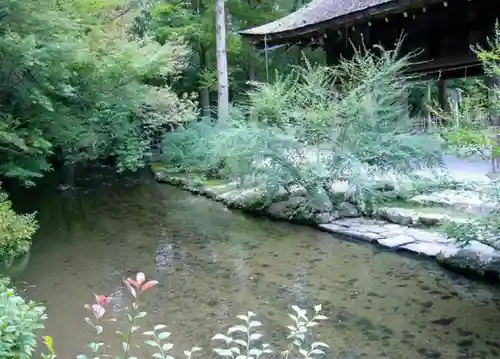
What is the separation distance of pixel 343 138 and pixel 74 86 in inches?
200

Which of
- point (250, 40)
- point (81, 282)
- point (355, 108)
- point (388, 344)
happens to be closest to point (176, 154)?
point (250, 40)

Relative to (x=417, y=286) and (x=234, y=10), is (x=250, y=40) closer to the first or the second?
(x=234, y=10)

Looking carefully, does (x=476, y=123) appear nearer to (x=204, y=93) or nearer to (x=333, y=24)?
(x=333, y=24)

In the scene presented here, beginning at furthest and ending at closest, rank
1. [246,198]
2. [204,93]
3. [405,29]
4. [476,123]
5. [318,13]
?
[204,93], [318,13], [405,29], [246,198], [476,123]

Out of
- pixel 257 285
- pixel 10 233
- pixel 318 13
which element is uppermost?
pixel 318 13

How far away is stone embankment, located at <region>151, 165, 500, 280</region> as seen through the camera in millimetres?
5305

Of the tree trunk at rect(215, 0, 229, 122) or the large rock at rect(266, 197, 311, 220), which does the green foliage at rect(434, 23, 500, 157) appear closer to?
the large rock at rect(266, 197, 311, 220)

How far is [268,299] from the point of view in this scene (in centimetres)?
484

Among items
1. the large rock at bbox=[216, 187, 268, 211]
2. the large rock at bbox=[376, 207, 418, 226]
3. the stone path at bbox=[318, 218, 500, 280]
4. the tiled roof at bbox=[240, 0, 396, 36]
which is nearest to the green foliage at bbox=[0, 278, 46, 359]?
the stone path at bbox=[318, 218, 500, 280]

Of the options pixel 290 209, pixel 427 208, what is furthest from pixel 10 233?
pixel 427 208

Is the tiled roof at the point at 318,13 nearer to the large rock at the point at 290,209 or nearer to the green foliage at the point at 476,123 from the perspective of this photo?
the large rock at the point at 290,209

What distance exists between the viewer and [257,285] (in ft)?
17.1

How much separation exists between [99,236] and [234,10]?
438 inches

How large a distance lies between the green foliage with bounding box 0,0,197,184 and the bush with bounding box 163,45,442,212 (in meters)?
3.12
